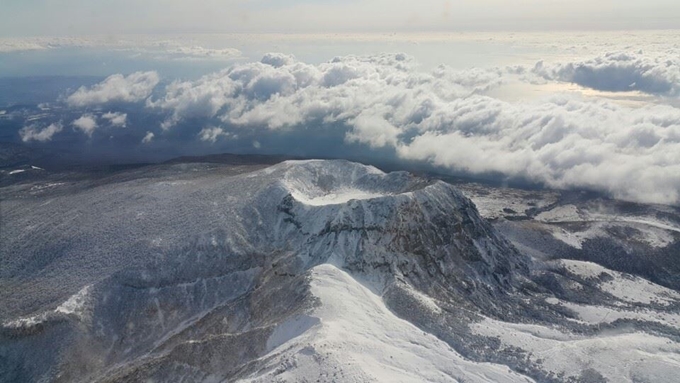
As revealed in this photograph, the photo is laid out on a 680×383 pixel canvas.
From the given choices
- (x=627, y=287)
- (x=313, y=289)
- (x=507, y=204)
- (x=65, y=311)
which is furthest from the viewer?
(x=507, y=204)

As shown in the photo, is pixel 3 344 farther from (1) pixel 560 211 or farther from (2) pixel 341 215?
(1) pixel 560 211

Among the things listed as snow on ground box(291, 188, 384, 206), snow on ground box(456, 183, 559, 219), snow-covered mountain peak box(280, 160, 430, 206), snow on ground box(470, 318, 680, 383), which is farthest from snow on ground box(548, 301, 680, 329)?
snow on ground box(456, 183, 559, 219)

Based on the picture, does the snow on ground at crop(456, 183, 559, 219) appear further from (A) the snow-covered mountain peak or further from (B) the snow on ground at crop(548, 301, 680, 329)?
(B) the snow on ground at crop(548, 301, 680, 329)

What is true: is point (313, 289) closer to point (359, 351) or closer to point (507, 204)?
point (359, 351)

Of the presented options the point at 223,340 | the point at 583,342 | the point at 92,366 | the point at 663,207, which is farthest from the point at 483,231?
the point at 663,207

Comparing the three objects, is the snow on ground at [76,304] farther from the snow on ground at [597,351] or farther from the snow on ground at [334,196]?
the snow on ground at [597,351]

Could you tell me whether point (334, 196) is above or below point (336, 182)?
below

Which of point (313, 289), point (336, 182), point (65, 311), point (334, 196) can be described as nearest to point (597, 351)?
point (313, 289)

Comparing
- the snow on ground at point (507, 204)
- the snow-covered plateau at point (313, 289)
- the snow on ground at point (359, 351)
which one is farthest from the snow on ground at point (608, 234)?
the snow on ground at point (359, 351)
